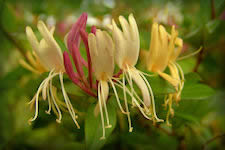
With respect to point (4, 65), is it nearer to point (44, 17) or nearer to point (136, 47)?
point (44, 17)

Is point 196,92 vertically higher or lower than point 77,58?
lower

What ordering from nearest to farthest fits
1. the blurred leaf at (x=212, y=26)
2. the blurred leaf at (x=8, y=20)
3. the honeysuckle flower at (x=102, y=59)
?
the honeysuckle flower at (x=102, y=59) < the blurred leaf at (x=212, y=26) < the blurred leaf at (x=8, y=20)

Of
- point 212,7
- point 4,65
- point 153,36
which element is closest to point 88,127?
point 153,36

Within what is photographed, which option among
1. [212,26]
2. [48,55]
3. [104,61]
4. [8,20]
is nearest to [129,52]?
[104,61]

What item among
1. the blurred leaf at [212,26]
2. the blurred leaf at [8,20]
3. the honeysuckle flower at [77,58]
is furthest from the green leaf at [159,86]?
the blurred leaf at [8,20]

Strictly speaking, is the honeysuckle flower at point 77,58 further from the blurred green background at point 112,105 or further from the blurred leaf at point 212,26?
the blurred leaf at point 212,26

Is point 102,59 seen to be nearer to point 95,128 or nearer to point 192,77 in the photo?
point 95,128

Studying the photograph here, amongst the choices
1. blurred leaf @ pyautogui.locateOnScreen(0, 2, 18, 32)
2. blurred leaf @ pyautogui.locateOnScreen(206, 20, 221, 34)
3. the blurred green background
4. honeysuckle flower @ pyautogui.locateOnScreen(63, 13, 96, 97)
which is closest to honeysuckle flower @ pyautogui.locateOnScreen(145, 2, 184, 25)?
the blurred green background
